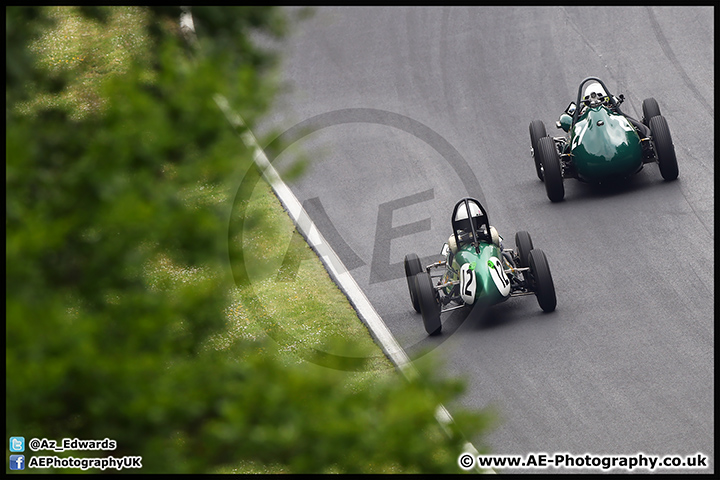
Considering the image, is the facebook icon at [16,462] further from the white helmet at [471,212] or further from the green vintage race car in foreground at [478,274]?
the white helmet at [471,212]

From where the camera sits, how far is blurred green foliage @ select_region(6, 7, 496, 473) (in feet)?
14.5

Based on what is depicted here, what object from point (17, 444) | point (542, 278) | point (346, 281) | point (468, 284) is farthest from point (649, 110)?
point (17, 444)

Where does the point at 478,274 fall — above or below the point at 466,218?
below

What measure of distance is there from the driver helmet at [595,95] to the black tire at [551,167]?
2.97 feet

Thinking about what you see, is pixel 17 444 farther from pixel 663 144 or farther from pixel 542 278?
pixel 663 144

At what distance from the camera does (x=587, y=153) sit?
45.5 feet

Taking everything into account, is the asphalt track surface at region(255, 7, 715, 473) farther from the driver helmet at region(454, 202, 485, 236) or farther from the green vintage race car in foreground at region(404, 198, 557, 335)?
the driver helmet at region(454, 202, 485, 236)

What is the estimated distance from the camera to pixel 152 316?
4.73m

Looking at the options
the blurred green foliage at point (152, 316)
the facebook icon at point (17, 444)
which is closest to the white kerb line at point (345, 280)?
the blurred green foliage at point (152, 316)

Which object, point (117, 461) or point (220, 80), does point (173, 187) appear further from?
point (117, 461)

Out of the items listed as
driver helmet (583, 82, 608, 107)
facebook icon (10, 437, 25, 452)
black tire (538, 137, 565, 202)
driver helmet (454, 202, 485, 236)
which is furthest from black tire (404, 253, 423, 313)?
facebook icon (10, 437, 25, 452)

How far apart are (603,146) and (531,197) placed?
6.29 feet

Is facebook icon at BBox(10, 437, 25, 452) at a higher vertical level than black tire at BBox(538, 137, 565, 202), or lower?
lower

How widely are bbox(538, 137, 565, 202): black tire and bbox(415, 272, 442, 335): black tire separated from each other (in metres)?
3.84
